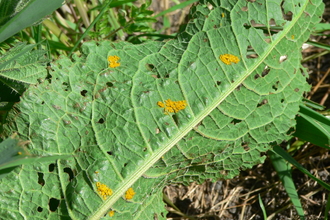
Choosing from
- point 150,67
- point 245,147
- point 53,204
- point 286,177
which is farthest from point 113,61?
point 286,177

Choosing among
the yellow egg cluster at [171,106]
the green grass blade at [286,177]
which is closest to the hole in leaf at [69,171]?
the yellow egg cluster at [171,106]

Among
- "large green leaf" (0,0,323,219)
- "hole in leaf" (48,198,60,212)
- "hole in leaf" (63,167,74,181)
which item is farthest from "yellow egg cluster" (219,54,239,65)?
"hole in leaf" (48,198,60,212)

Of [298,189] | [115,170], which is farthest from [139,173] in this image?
[298,189]

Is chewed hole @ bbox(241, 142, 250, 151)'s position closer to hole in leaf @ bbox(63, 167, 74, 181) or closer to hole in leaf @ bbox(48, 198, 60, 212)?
hole in leaf @ bbox(63, 167, 74, 181)

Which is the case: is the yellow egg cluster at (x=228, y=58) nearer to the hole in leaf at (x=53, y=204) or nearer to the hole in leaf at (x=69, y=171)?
the hole in leaf at (x=69, y=171)

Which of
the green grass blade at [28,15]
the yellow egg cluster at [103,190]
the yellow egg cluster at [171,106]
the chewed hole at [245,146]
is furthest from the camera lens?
A: the chewed hole at [245,146]

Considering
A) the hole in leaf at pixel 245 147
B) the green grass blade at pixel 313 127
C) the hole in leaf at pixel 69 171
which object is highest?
the hole in leaf at pixel 69 171

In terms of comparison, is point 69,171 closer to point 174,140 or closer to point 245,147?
point 174,140
